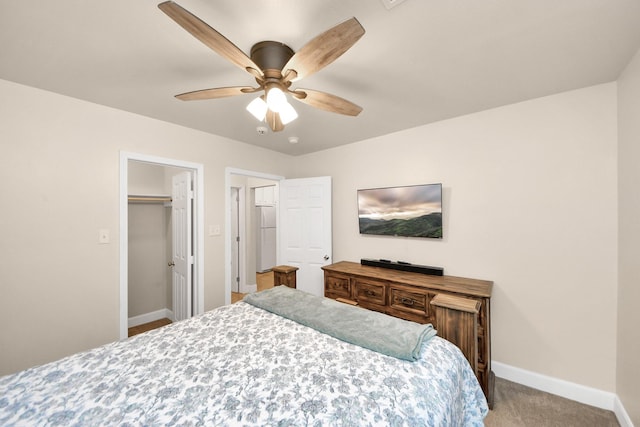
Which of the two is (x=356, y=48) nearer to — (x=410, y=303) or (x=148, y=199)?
(x=410, y=303)

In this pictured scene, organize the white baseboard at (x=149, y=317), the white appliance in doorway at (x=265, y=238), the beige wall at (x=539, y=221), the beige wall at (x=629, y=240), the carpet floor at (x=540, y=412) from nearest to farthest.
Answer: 1. the beige wall at (x=629, y=240)
2. the carpet floor at (x=540, y=412)
3. the beige wall at (x=539, y=221)
4. the white baseboard at (x=149, y=317)
5. the white appliance in doorway at (x=265, y=238)

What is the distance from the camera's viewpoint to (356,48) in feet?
4.74

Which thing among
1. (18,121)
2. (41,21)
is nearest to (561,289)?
(41,21)

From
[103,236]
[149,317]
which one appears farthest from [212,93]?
[149,317]

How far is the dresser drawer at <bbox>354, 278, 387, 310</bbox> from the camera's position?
2.52 m

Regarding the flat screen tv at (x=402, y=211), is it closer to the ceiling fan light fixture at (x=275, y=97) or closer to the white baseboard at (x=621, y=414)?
the white baseboard at (x=621, y=414)

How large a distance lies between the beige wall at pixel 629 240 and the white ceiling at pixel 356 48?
0.27m

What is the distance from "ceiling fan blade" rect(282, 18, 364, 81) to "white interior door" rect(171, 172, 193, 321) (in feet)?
7.33

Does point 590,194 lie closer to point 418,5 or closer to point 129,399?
point 418,5

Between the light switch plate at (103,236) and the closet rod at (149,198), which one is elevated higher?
the closet rod at (149,198)

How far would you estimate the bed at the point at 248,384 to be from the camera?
0.89 metres

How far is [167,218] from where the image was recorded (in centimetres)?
361

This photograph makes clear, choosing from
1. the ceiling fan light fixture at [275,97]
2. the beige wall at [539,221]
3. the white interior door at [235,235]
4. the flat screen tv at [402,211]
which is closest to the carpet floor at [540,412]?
the beige wall at [539,221]

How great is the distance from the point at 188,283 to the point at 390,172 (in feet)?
9.00
